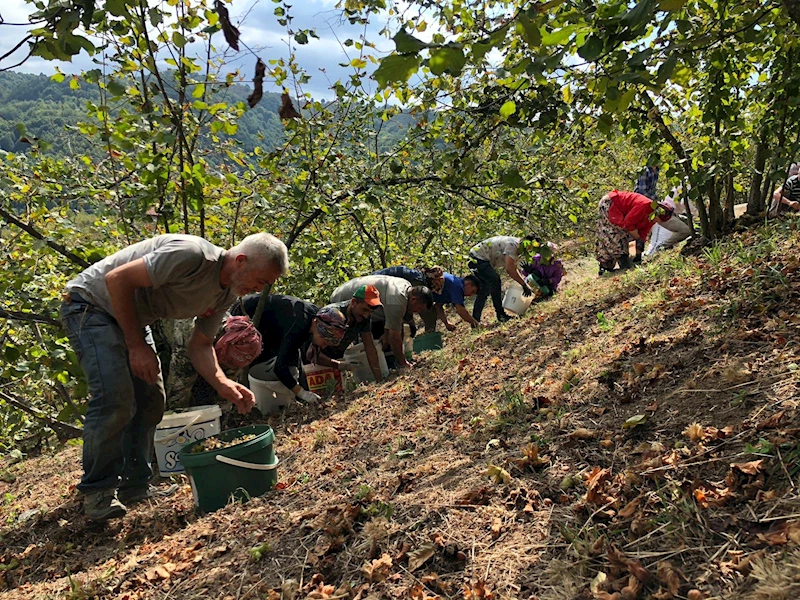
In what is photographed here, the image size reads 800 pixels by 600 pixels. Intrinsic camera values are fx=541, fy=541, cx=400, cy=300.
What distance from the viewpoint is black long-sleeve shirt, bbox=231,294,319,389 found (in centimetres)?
552

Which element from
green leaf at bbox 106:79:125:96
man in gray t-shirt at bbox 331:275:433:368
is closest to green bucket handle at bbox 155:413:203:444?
green leaf at bbox 106:79:125:96

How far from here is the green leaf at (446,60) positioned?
54.2 inches

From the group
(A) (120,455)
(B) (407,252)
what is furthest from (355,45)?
(B) (407,252)

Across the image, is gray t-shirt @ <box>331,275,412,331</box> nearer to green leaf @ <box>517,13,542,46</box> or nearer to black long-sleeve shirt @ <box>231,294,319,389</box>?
black long-sleeve shirt @ <box>231,294,319,389</box>

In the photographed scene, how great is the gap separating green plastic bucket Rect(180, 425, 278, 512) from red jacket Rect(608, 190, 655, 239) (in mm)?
6874

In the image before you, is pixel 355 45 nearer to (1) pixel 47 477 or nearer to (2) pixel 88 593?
(2) pixel 88 593

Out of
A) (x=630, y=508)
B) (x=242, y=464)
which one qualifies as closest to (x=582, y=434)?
(x=630, y=508)

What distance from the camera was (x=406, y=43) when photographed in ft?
4.30

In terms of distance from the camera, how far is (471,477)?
2.66 metres

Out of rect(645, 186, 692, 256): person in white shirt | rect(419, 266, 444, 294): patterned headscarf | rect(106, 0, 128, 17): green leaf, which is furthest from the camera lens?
rect(645, 186, 692, 256): person in white shirt

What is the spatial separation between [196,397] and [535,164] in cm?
392

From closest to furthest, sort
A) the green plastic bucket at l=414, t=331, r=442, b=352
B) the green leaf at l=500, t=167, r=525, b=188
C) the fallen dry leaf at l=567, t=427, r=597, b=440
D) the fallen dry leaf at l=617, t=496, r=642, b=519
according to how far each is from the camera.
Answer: the fallen dry leaf at l=617, t=496, r=642, b=519
the fallen dry leaf at l=567, t=427, r=597, b=440
the green leaf at l=500, t=167, r=525, b=188
the green plastic bucket at l=414, t=331, r=442, b=352

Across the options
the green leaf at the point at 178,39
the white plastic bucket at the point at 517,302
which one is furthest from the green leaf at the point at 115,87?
the white plastic bucket at the point at 517,302

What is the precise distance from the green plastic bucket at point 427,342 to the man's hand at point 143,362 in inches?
184
